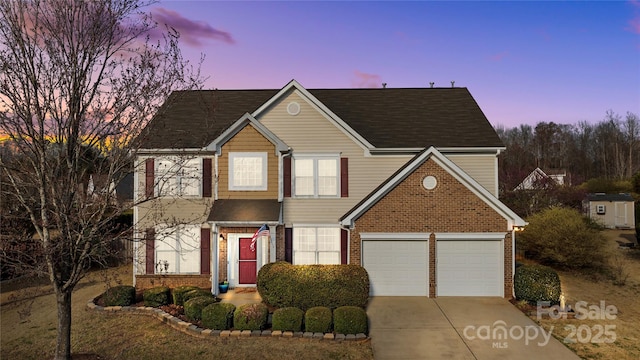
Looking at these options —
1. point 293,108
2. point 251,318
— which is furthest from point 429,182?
point 251,318

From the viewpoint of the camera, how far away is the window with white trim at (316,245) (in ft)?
49.6

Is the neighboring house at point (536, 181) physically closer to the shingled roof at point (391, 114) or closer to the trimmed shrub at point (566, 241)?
the trimmed shrub at point (566, 241)

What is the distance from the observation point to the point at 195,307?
36.5 ft

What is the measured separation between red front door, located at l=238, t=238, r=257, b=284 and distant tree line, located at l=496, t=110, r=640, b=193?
159 ft

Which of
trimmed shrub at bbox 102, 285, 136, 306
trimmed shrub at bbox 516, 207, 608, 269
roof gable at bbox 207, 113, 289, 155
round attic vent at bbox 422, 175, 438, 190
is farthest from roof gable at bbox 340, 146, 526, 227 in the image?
trimmed shrub at bbox 102, 285, 136, 306

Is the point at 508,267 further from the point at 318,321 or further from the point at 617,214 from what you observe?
the point at 617,214

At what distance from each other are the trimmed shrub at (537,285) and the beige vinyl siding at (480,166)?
397 cm

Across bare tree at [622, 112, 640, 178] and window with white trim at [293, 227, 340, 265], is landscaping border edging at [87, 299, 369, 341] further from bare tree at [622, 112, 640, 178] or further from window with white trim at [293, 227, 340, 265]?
bare tree at [622, 112, 640, 178]

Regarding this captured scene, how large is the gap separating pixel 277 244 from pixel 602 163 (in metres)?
76.8

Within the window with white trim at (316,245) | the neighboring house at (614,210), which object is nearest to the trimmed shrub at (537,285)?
the window with white trim at (316,245)

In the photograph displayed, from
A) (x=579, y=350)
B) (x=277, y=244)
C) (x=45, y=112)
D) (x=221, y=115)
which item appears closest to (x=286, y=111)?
(x=221, y=115)

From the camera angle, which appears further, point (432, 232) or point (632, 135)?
point (632, 135)

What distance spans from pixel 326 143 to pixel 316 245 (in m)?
4.27

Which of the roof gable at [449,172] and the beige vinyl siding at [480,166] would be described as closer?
the roof gable at [449,172]
